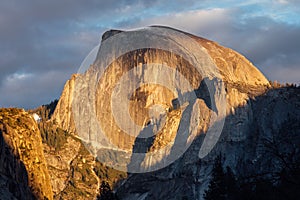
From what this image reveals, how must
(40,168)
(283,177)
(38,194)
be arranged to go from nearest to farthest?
1. (283,177)
2. (38,194)
3. (40,168)

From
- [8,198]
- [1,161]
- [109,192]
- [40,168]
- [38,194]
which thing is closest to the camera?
[8,198]

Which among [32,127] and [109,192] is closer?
[32,127]

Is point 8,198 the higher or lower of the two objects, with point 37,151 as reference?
lower

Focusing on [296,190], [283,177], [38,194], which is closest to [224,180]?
[38,194]

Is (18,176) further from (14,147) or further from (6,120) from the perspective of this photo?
(6,120)

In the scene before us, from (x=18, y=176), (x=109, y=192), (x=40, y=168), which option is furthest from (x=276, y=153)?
(x=109, y=192)

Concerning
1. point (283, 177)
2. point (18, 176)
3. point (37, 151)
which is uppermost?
point (37, 151)
